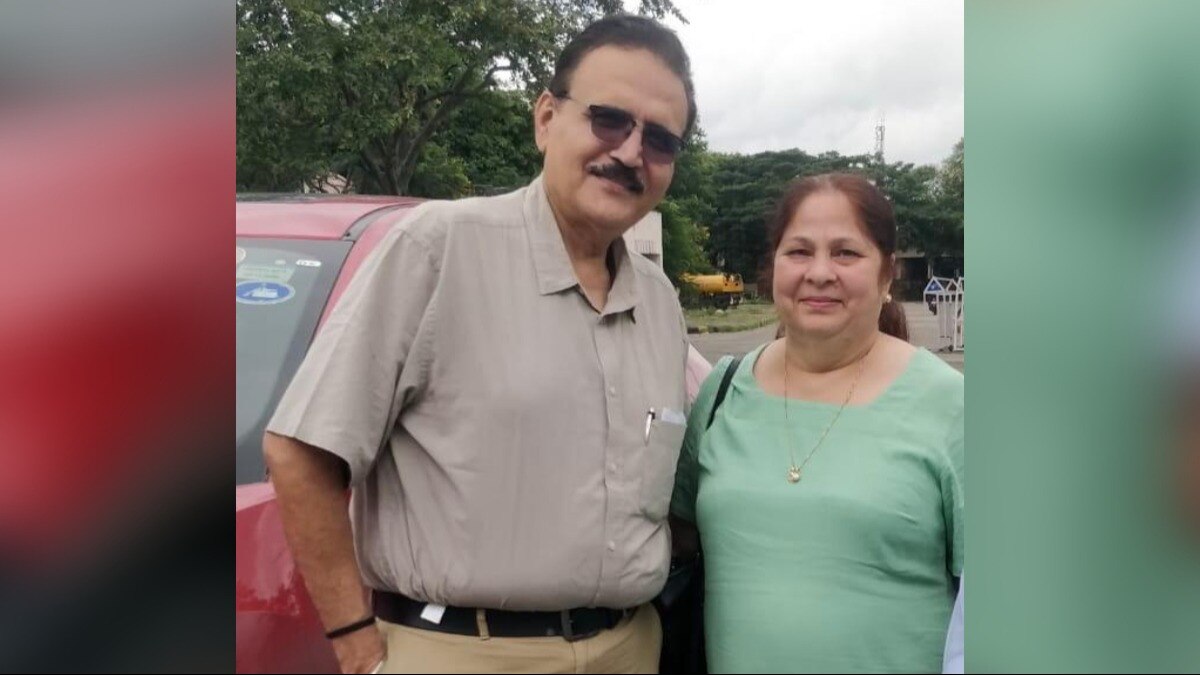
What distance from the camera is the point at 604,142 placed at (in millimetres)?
1344

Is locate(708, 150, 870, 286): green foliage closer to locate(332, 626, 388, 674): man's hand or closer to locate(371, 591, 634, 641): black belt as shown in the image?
locate(371, 591, 634, 641): black belt

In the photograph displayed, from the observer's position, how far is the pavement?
1.38 meters

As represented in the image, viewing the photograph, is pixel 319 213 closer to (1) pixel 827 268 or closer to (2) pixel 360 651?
(2) pixel 360 651

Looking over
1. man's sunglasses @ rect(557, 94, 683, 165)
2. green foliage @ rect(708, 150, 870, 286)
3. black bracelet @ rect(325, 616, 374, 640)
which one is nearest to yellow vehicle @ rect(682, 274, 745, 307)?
green foliage @ rect(708, 150, 870, 286)

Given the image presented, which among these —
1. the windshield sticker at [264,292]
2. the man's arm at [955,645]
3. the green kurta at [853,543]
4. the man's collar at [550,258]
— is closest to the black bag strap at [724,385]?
the green kurta at [853,543]

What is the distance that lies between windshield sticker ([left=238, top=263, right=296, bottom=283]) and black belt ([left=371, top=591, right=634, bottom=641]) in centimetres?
47

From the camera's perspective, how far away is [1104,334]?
3.80 ft

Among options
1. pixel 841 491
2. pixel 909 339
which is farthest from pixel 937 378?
pixel 841 491

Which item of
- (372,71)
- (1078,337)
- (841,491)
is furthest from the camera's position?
(841,491)

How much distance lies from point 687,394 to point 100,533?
86 centimetres

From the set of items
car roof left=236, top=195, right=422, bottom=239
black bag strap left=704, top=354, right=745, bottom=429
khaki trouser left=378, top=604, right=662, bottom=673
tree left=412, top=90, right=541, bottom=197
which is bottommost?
khaki trouser left=378, top=604, right=662, bottom=673

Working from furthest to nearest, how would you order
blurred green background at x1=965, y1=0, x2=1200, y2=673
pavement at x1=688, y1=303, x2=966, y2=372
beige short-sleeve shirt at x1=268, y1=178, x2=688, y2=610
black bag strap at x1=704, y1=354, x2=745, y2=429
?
1. black bag strap at x1=704, y1=354, x2=745, y2=429
2. pavement at x1=688, y1=303, x2=966, y2=372
3. beige short-sleeve shirt at x1=268, y1=178, x2=688, y2=610
4. blurred green background at x1=965, y1=0, x2=1200, y2=673

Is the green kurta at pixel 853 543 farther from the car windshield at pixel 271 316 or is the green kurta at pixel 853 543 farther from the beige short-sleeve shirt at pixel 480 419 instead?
the car windshield at pixel 271 316

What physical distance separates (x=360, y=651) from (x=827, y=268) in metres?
0.87
